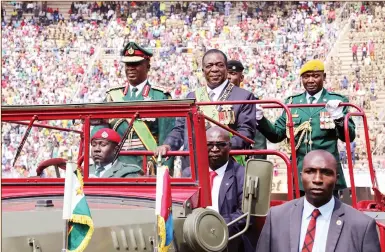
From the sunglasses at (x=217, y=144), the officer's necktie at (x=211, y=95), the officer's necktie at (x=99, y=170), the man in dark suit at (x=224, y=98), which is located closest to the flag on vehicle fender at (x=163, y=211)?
the officer's necktie at (x=99, y=170)

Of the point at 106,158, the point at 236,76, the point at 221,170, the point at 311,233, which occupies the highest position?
the point at 236,76

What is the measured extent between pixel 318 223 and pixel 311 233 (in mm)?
69

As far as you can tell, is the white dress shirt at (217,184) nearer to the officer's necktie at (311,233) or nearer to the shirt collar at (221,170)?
the shirt collar at (221,170)

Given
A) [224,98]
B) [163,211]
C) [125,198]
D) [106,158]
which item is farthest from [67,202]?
[224,98]

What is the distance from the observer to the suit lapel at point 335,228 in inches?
181

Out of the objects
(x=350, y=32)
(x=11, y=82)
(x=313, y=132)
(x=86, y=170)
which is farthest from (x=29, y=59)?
(x=86, y=170)

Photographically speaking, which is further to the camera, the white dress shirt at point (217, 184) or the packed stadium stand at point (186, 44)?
the packed stadium stand at point (186, 44)

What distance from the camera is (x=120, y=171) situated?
573cm

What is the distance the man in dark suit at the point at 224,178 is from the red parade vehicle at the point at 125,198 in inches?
7.6

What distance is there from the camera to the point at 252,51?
30219 millimetres

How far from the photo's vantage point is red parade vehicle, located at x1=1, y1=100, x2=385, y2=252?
15.4 feet

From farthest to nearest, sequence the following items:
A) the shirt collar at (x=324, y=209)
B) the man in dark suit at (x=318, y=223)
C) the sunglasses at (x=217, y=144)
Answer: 1. the sunglasses at (x=217, y=144)
2. the shirt collar at (x=324, y=209)
3. the man in dark suit at (x=318, y=223)

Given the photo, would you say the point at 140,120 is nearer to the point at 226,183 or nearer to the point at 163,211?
the point at 226,183

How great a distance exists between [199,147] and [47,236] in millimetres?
1176
